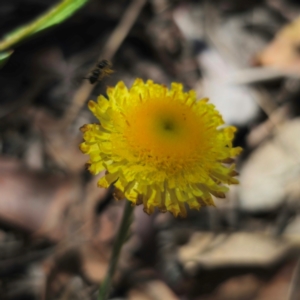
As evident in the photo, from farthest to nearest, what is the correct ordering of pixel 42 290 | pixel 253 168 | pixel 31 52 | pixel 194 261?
pixel 31 52
pixel 253 168
pixel 194 261
pixel 42 290

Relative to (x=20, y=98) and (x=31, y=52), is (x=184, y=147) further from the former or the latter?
(x=31, y=52)

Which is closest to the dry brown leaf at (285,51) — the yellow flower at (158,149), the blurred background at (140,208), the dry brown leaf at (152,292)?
the blurred background at (140,208)

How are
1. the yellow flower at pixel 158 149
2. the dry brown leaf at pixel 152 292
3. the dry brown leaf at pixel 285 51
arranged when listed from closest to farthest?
the yellow flower at pixel 158 149 < the dry brown leaf at pixel 152 292 < the dry brown leaf at pixel 285 51

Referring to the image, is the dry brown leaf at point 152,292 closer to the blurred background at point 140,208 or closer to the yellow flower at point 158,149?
the blurred background at point 140,208

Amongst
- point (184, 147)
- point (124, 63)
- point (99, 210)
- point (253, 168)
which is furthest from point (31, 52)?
point (184, 147)

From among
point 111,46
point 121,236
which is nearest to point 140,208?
point 121,236

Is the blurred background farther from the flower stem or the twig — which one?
the flower stem

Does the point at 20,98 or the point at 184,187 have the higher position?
the point at 20,98
